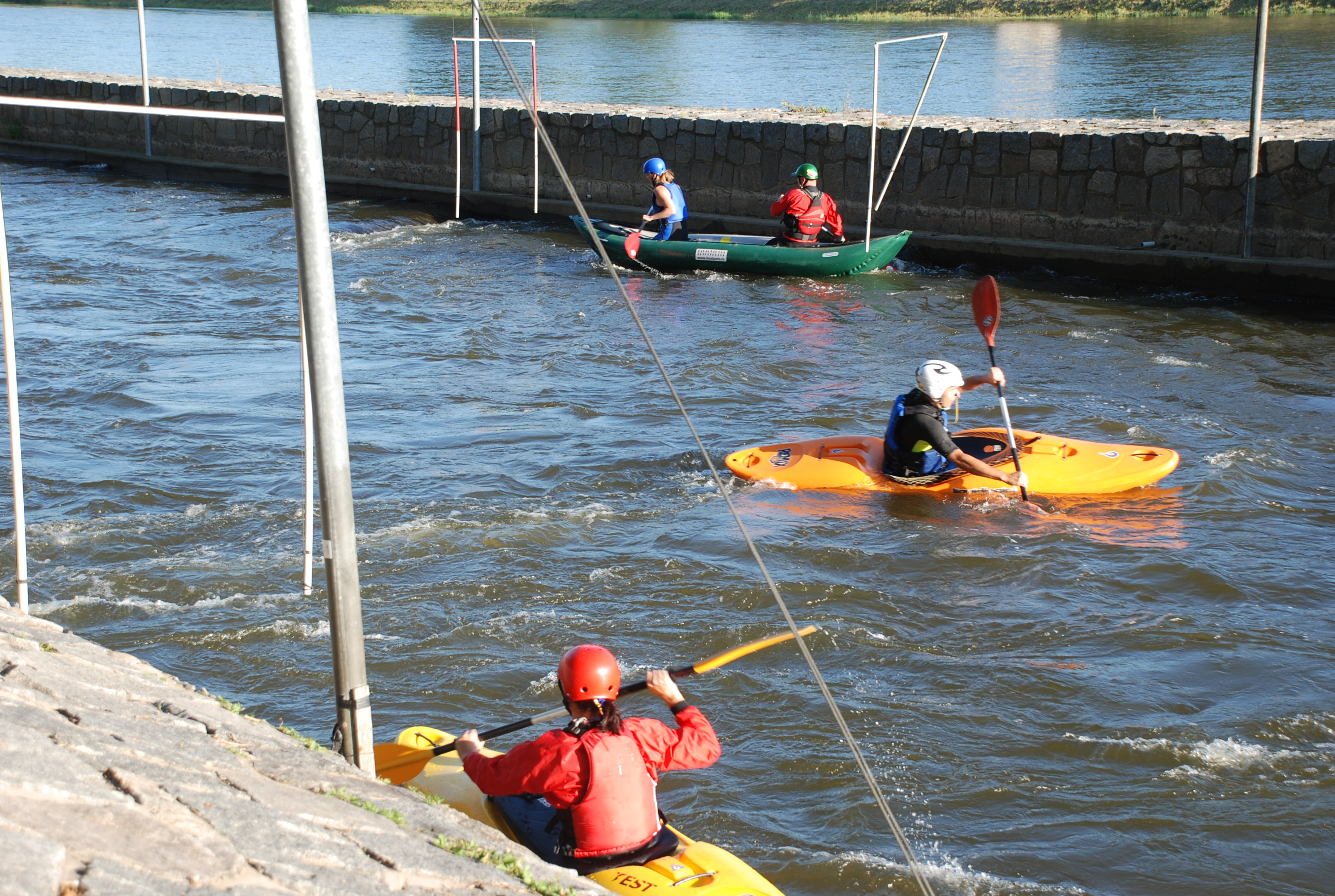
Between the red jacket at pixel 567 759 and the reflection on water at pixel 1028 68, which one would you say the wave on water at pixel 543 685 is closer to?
the red jacket at pixel 567 759

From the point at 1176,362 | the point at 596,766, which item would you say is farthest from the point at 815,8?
the point at 596,766

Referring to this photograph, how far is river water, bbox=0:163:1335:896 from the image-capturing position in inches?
195

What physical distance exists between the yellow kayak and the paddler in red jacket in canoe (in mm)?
73

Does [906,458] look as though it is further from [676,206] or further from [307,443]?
[676,206]

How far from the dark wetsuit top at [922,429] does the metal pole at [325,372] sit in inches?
184

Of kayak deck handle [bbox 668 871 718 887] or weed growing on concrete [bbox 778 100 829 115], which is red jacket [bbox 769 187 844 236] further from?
kayak deck handle [bbox 668 871 718 887]

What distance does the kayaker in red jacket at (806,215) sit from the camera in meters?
14.0

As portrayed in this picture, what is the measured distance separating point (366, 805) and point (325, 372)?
47.9 inches

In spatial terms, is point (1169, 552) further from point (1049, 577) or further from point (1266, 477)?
point (1266, 477)

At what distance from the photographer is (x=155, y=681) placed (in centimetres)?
425

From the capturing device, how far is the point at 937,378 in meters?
7.62

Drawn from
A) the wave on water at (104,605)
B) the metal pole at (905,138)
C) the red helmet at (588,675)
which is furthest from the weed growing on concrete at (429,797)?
the metal pole at (905,138)

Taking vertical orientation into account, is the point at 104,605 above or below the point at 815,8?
below

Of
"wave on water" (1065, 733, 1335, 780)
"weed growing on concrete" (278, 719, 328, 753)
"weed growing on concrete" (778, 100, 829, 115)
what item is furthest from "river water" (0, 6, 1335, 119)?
"weed growing on concrete" (278, 719, 328, 753)
